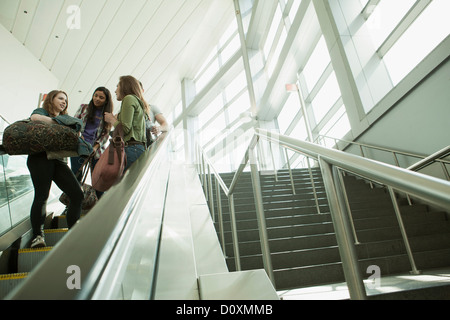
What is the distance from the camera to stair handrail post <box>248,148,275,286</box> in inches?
69.3

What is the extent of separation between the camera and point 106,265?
0.47 meters

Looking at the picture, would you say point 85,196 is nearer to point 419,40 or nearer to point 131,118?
point 131,118

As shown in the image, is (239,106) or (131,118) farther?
(239,106)

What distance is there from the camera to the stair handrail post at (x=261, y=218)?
176 cm

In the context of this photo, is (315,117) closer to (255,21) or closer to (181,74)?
(255,21)

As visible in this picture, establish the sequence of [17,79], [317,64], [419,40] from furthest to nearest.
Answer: [317,64] < [17,79] < [419,40]

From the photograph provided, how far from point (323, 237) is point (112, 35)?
25.3ft

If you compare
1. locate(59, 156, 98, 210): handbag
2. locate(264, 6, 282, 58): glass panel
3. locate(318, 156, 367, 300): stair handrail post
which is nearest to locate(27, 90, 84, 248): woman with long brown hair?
locate(59, 156, 98, 210): handbag

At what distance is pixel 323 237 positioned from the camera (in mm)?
2598

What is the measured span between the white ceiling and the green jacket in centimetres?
592

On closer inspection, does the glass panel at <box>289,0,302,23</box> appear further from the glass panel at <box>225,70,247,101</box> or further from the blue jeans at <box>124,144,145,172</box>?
the blue jeans at <box>124,144,145,172</box>

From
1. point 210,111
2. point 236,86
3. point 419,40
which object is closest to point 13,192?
point 419,40
